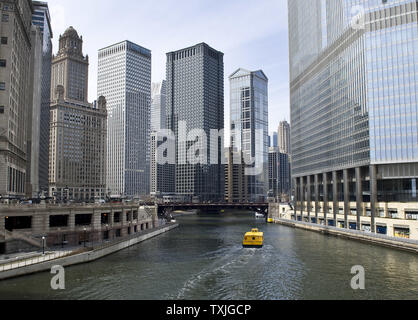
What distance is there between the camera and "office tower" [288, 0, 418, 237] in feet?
319

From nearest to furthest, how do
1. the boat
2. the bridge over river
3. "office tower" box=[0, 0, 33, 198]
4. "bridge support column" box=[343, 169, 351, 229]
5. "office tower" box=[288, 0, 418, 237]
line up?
the boat < "office tower" box=[0, 0, 33, 198] < "office tower" box=[288, 0, 418, 237] < "bridge support column" box=[343, 169, 351, 229] < the bridge over river

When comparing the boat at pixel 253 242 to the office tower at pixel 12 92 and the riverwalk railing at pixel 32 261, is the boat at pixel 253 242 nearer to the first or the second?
the riverwalk railing at pixel 32 261

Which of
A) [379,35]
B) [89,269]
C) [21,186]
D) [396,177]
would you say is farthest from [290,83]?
[89,269]

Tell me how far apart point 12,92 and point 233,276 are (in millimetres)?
80555

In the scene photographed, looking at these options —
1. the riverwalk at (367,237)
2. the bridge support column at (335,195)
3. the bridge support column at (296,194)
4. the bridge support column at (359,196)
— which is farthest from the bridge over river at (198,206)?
the bridge support column at (359,196)

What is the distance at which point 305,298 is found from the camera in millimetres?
→ 42312

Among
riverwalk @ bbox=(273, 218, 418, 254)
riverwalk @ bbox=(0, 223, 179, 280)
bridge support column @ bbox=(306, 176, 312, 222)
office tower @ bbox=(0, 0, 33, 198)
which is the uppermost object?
office tower @ bbox=(0, 0, 33, 198)

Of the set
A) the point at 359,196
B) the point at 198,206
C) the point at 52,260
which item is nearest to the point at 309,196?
the point at 359,196

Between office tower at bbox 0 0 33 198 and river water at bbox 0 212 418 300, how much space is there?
147ft

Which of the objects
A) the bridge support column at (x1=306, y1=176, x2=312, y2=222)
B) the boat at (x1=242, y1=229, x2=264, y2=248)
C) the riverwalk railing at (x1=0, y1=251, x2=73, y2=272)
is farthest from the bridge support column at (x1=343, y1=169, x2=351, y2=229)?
the riverwalk railing at (x1=0, y1=251, x2=73, y2=272)

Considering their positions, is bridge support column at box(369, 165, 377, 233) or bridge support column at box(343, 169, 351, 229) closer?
bridge support column at box(369, 165, 377, 233)

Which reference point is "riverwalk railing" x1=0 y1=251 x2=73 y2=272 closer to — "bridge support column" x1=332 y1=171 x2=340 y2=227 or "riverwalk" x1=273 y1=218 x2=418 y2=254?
"riverwalk" x1=273 y1=218 x2=418 y2=254

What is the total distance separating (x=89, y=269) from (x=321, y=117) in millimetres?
110836
